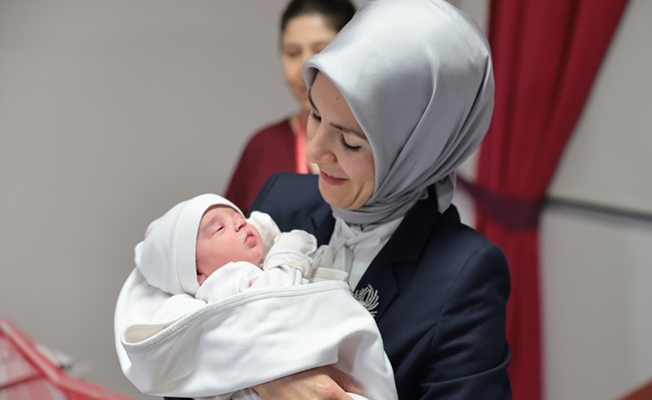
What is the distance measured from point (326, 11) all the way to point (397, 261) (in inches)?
51.7

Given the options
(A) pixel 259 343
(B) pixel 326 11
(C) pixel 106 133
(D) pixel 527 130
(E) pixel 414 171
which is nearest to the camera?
(A) pixel 259 343

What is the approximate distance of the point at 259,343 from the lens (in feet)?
4.14

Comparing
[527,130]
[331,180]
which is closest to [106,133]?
[527,130]

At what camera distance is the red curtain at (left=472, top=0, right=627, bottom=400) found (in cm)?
258

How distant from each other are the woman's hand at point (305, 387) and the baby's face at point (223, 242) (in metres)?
0.25

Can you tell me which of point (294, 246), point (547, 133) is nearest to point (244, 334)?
point (294, 246)

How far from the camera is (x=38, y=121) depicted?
3.00 m

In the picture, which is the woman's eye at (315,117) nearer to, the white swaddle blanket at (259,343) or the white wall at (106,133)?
the white swaddle blanket at (259,343)

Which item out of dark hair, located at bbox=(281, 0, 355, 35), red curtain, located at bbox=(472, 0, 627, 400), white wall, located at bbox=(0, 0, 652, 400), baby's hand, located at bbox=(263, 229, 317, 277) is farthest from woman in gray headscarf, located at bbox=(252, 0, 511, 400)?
white wall, located at bbox=(0, 0, 652, 400)

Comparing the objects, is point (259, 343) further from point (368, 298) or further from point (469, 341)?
point (469, 341)

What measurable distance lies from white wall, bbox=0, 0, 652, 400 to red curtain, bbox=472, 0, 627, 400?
89mm

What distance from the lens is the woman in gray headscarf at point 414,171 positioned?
129 cm

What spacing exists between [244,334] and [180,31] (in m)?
2.10

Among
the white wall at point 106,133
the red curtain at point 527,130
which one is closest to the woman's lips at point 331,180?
the red curtain at point 527,130
